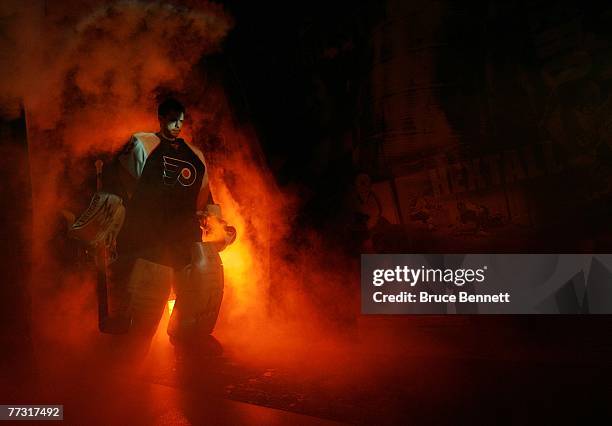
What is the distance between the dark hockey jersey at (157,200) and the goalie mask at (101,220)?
0.09m

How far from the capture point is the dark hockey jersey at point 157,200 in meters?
4.76

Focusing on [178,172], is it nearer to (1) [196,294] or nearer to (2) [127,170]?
(2) [127,170]

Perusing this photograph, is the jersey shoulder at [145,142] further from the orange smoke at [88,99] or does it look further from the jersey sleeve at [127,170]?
the orange smoke at [88,99]

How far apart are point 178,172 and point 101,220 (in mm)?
873

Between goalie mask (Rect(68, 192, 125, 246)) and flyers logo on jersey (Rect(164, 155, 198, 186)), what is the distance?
521mm

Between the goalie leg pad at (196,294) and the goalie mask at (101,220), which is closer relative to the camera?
the goalie mask at (101,220)

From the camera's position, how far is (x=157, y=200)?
482 cm

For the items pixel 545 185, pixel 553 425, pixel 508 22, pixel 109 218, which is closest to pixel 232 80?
pixel 109 218

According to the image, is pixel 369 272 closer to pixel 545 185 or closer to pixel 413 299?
pixel 413 299

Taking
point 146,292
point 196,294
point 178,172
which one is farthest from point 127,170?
point 196,294

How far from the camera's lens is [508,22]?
5801mm

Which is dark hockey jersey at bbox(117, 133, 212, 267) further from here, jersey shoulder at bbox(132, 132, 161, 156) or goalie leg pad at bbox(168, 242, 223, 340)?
goalie leg pad at bbox(168, 242, 223, 340)

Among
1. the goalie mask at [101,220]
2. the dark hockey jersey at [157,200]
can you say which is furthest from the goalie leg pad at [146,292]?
the goalie mask at [101,220]

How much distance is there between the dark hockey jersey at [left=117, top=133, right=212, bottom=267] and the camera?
15.6ft
